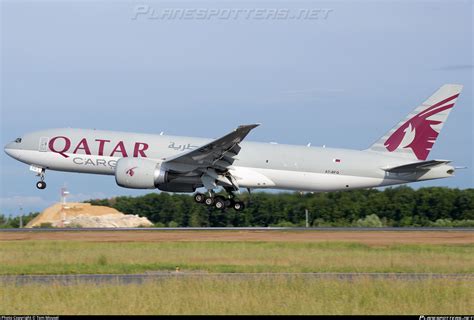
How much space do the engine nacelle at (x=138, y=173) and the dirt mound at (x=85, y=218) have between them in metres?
11.8

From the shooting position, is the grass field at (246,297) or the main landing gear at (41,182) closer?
the grass field at (246,297)

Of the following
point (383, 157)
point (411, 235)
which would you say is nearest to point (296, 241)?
point (411, 235)

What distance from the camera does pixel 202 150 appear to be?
1645 inches

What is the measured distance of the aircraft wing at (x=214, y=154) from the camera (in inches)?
1628

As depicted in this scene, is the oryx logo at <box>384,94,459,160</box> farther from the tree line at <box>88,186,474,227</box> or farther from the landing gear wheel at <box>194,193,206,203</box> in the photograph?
the landing gear wheel at <box>194,193,206,203</box>

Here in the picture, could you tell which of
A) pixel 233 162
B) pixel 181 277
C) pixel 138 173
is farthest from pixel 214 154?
pixel 181 277

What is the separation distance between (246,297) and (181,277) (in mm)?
4279

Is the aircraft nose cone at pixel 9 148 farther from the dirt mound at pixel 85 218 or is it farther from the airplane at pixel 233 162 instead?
the dirt mound at pixel 85 218

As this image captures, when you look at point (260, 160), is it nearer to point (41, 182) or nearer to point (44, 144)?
point (44, 144)

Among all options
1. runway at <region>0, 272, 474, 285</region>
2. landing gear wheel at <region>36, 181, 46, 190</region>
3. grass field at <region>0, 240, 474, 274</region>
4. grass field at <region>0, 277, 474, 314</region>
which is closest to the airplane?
landing gear wheel at <region>36, 181, 46, 190</region>

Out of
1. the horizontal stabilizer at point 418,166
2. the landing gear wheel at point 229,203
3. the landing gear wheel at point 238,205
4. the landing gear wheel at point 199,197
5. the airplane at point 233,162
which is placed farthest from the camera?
the landing gear wheel at point 238,205

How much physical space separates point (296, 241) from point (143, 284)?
51.0ft

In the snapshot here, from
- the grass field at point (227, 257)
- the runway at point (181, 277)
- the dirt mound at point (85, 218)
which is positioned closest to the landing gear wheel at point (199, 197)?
the grass field at point (227, 257)

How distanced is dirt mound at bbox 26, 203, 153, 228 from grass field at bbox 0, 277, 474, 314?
33318 millimetres
